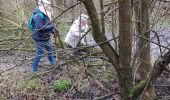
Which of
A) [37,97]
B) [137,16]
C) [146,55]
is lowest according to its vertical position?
[37,97]

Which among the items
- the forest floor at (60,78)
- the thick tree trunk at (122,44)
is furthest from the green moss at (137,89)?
the forest floor at (60,78)

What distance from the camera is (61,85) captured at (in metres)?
7.70

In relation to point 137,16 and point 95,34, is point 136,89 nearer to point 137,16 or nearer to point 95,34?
point 95,34

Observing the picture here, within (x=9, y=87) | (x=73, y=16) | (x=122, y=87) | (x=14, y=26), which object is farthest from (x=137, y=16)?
(x=14, y=26)

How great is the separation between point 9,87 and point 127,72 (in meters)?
3.98

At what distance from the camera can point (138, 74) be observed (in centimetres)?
606

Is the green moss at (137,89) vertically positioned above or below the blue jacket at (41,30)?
below

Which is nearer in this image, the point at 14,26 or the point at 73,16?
the point at 73,16

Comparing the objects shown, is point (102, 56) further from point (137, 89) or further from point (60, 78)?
point (60, 78)

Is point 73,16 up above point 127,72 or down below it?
above

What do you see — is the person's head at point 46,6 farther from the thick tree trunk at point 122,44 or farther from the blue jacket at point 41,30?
the thick tree trunk at point 122,44

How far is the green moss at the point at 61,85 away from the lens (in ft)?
25.0

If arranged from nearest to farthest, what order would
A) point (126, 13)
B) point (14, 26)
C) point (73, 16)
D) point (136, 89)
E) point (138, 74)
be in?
point (126, 13) → point (136, 89) → point (138, 74) → point (73, 16) → point (14, 26)

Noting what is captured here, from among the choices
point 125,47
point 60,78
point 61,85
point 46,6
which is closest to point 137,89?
point 125,47
